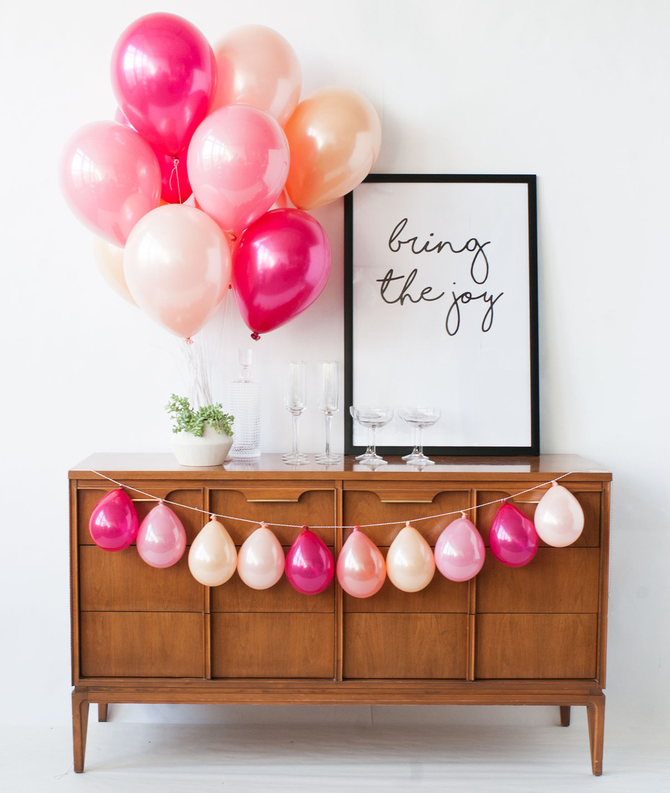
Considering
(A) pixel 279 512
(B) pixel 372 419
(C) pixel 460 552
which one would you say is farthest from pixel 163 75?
(C) pixel 460 552

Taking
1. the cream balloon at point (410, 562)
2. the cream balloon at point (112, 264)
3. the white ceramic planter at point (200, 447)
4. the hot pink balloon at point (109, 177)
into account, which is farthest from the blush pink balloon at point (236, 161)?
the cream balloon at point (410, 562)

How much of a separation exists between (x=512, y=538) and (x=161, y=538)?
2.96ft

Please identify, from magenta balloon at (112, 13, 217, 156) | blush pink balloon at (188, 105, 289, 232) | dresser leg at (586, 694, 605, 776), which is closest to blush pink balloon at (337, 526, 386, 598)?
dresser leg at (586, 694, 605, 776)

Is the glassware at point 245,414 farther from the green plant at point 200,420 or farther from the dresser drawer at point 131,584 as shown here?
the dresser drawer at point 131,584

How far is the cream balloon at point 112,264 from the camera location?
1.75 metres

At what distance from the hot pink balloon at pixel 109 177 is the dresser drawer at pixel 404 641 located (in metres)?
1.20

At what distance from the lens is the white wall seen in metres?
1.98

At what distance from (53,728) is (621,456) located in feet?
6.61

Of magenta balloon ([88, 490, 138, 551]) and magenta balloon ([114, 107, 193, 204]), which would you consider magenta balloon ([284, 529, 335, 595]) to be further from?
magenta balloon ([114, 107, 193, 204])

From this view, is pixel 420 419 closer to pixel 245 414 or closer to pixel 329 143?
pixel 245 414

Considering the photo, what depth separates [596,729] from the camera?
1.72 metres

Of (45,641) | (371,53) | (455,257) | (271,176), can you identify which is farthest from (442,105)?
(45,641)

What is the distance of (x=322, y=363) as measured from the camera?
6.10 ft

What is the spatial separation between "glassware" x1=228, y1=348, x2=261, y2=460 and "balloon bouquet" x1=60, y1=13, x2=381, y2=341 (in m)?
0.24
